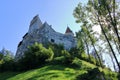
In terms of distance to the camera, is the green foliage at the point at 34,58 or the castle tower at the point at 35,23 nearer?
the green foliage at the point at 34,58

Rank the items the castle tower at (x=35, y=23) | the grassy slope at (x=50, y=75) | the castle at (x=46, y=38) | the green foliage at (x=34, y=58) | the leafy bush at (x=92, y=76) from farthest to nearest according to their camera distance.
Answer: the castle tower at (x=35, y=23)
the castle at (x=46, y=38)
the green foliage at (x=34, y=58)
the grassy slope at (x=50, y=75)
the leafy bush at (x=92, y=76)

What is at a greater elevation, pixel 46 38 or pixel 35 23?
pixel 35 23

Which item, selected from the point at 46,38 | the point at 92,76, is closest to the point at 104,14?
the point at 92,76

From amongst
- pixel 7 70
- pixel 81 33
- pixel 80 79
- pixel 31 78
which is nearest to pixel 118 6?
pixel 80 79

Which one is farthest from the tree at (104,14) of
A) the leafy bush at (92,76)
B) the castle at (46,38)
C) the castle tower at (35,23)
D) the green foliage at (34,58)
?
the castle tower at (35,23)

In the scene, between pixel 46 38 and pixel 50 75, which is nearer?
pixel 50 75

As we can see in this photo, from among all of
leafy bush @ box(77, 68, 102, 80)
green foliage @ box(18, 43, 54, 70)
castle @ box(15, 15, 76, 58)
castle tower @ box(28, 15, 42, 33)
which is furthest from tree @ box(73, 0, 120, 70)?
castle tower @ box(28, 15, 42, 33)

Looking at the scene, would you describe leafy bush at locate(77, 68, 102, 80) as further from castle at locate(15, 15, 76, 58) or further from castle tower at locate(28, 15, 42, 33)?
castle tower at locate(28, 15, 42, 33)

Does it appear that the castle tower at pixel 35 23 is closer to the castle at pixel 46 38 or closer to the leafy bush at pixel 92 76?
the castle at pixel 46 38

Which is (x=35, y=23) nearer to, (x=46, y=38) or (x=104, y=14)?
(x=46, y=38)

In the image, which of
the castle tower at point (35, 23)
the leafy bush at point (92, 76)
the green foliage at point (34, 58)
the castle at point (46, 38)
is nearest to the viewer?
the leafy bush at point (92, 76)

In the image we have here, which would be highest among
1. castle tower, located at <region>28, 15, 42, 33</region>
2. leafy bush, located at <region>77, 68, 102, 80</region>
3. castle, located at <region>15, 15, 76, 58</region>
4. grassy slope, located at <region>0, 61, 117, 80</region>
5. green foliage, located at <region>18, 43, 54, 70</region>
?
castle tower, located at <region>28, 15, 42, 33</region>

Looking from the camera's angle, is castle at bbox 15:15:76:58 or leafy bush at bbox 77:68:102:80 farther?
castle at bbox 15:15:76:58

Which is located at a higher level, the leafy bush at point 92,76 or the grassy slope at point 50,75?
the grassy slope at point 50,75
